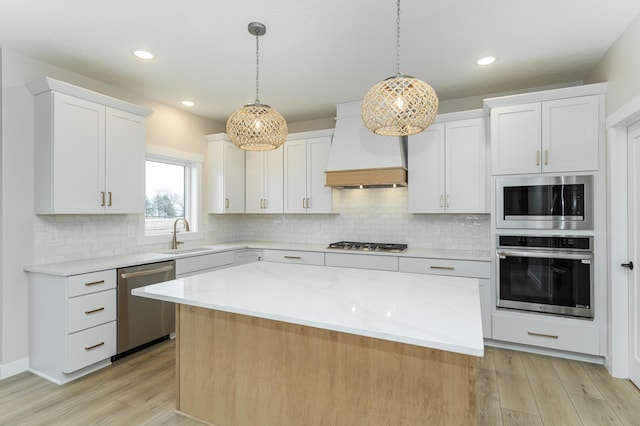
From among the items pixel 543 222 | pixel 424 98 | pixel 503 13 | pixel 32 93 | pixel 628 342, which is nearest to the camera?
pixel 424 98

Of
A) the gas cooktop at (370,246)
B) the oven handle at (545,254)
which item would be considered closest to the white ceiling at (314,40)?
the oven handle at (545,254)

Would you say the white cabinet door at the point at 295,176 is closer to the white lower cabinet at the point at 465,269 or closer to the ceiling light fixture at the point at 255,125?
the white lower cabinet at the point at 465,269

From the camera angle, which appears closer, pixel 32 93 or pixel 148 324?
pixel 32 93

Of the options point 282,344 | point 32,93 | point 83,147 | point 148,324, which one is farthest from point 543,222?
point 32,93

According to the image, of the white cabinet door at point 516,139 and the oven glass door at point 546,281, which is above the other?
the white cabinet door at point 516,139

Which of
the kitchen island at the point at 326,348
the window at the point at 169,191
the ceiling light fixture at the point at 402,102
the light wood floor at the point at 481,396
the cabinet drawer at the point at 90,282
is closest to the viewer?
the kitchen island at the point at 326,348

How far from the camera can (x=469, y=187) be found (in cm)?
359

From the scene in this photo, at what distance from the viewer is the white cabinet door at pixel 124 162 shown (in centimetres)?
319

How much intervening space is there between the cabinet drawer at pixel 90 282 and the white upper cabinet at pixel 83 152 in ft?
1.97

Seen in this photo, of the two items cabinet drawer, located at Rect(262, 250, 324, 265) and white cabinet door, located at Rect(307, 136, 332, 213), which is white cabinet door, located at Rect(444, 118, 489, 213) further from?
cabinet drawer, located at Rect(262, 250, 324, 265)

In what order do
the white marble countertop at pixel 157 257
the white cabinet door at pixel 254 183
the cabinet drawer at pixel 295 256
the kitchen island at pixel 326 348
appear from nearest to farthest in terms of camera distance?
the kitchen island at pixel 326 348 < the white marble countertop at pixel 157 257 < the cabinet drawer at pixel 295 256 < the white cabinet door at pixel 254 183

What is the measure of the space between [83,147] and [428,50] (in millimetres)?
3160

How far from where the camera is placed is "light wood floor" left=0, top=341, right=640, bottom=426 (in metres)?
2.17

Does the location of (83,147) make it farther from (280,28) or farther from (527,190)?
(527,190)
